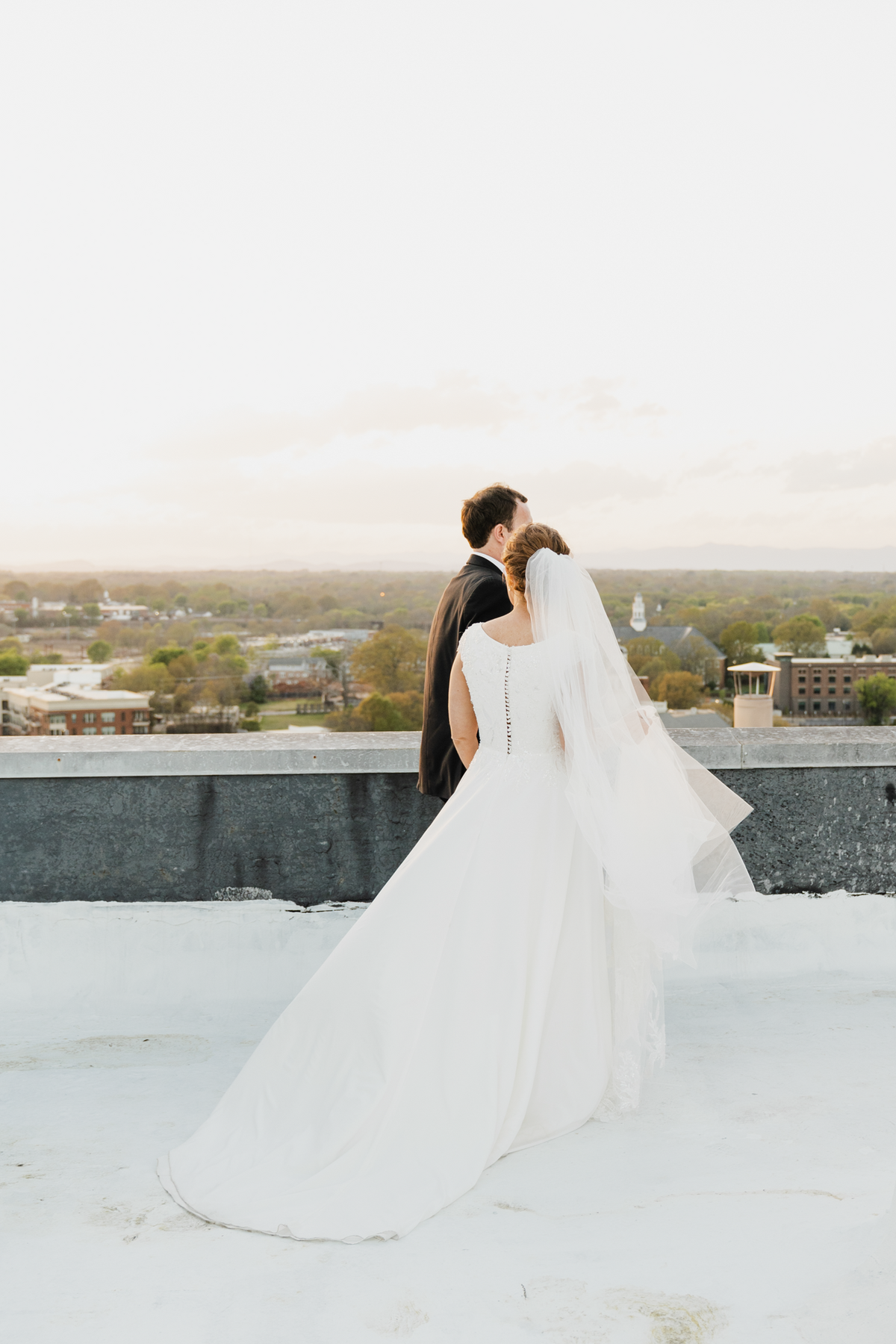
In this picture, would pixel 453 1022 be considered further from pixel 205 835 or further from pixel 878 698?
pixel 878 698

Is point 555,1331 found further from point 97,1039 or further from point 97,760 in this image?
point 97,760

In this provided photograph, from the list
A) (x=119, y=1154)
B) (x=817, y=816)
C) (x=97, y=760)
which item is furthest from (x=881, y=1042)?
(x=97, y=760)

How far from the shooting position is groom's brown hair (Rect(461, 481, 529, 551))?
309 cm

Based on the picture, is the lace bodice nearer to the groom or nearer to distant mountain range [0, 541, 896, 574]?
the groom

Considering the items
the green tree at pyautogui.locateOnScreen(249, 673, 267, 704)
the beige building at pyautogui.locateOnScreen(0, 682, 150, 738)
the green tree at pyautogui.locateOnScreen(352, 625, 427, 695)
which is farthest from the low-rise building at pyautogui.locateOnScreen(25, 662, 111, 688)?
the green tree at pyautogui.locateOnScreen(352, 625, 427, 695)

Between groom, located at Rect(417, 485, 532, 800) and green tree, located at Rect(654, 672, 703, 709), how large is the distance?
2087 centimetres

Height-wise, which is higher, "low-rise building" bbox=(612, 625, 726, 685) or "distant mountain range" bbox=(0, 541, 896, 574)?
"distant mountain range" bbox=(0, 541, 896, 574)

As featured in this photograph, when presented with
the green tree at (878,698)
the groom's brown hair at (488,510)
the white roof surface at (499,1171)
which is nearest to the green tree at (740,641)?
the green tree at (878,698)

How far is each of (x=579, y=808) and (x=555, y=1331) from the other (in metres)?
1.15

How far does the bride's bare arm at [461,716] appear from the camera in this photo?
2.75m

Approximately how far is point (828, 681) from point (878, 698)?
1336mm

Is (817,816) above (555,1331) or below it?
above

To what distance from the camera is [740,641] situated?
24203 millimetres

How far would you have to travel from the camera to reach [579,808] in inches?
98.1
